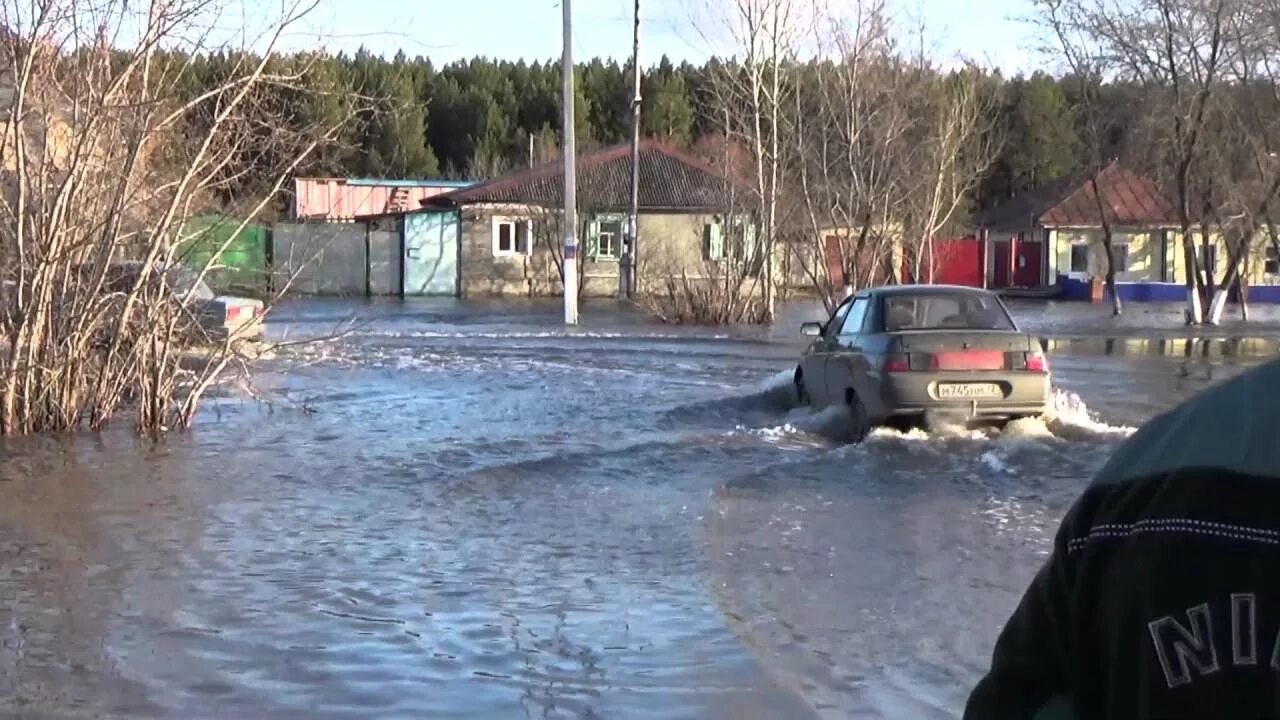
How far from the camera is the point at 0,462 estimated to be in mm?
11398

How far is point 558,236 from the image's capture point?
158 ft

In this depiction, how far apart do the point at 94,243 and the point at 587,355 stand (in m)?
12.0

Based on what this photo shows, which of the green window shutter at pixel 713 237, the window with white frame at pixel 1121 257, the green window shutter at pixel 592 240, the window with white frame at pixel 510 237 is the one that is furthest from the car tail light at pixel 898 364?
the window with white frame at pixel 1121 257

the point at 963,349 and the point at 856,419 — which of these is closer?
the point at 963,349

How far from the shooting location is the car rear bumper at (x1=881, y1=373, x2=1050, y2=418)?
1239 cm

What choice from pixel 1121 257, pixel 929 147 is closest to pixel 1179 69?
pixel 929 147

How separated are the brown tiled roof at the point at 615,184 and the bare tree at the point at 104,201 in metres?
33.5

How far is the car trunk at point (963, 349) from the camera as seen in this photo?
12406 mm

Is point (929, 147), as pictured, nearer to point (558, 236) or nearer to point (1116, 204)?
point (558, 236)

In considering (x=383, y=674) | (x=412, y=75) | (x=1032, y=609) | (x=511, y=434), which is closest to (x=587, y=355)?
(x=511, y=434)

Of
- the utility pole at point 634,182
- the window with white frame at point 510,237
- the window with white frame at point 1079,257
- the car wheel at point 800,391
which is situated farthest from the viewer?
the window with white frame at point 1079,257

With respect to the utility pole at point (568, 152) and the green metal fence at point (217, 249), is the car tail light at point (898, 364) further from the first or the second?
the utility pole at point (568, 152)

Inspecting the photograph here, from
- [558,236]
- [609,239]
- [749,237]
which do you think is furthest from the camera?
[609,239]

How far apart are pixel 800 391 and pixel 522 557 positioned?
302 inches
